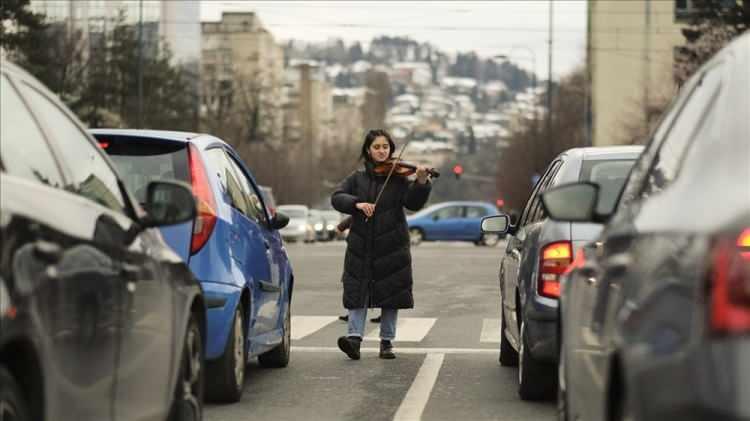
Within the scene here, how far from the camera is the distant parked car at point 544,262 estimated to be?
31.1ft

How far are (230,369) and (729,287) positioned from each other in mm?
6450

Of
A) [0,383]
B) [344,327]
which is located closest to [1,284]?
[0,383]

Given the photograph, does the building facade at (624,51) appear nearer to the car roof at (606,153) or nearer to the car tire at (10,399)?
the car roof at (606,153)

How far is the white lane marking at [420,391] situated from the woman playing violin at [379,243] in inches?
17.4

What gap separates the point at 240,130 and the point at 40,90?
101 metres

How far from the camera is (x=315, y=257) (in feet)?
120

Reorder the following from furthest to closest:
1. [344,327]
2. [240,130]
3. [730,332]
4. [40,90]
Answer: [240,130], [344,327], [40,90], [730,332]

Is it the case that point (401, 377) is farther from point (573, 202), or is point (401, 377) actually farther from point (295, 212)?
point (295, 212)

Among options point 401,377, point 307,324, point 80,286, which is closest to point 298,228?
point 307,324

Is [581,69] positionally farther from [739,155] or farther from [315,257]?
[739,155]

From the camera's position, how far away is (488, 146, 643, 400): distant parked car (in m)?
9.48

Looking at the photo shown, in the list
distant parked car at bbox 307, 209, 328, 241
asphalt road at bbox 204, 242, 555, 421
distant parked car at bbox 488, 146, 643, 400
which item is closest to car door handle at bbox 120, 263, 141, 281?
distant parked car at bbox 488, 146, 643, 400

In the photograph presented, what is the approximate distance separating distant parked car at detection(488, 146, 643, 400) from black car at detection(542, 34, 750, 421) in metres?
3.09

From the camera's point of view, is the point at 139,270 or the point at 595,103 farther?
the point at 595,103
